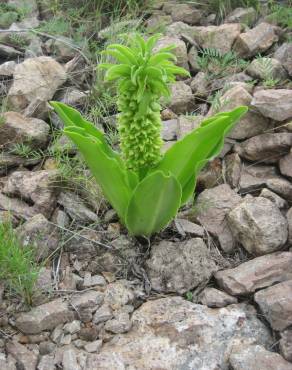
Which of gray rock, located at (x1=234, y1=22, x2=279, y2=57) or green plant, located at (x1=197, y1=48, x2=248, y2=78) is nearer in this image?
green plant, located at (x1=197, y1=48, x2=248, y2=78)

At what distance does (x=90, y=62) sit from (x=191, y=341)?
214cm

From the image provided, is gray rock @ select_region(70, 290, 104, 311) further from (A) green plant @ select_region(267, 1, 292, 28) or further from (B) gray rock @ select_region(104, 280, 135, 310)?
(A) green plant @ select_region(267, 1, 292, 28)

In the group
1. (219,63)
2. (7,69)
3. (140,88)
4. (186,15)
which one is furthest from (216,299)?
(186,15)

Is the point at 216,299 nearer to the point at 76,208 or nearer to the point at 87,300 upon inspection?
the point at 87,300

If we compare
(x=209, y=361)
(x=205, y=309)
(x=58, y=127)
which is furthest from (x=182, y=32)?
(x=209, y=361)

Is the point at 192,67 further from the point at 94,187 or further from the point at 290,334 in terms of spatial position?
the point at 290,334

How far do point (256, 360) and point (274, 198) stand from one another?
945 millimetres

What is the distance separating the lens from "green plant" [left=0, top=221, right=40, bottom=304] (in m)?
2.28

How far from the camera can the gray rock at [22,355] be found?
219 centimetres

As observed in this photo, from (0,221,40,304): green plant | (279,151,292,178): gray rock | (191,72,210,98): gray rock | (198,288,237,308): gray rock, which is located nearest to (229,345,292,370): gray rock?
(198,288,237,308): gray rock

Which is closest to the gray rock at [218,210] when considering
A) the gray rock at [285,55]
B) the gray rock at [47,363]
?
the gray rock at [47,363]

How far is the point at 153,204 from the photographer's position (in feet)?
7.97

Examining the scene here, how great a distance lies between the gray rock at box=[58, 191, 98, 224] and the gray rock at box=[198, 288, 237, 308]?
26.3 inches

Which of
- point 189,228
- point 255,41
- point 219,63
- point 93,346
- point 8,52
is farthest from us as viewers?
point 8,52
